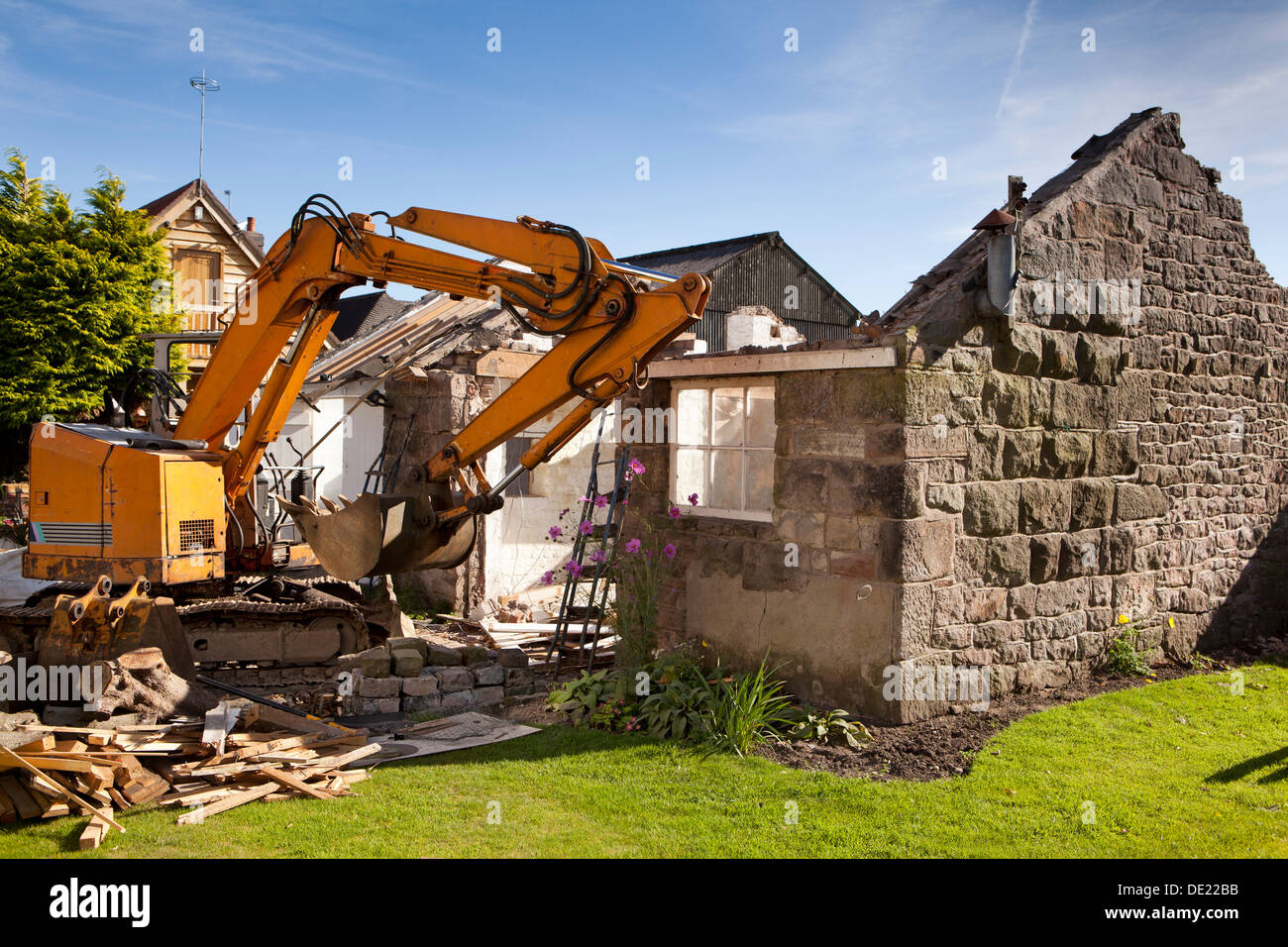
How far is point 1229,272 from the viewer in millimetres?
9953

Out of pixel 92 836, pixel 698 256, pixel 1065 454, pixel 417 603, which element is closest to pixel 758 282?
pixel 698 256

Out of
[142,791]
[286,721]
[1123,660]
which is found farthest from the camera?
[1123,660]

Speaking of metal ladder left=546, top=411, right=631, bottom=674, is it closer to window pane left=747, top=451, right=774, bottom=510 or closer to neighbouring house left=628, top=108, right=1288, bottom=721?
neighbouring house left=628, top=108, right=1288, bottom=721

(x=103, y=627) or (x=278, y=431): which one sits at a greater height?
(x=278, y=431)

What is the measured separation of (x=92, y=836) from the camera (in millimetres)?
5137

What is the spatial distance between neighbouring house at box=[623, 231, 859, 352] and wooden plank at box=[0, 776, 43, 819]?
21.2 meters

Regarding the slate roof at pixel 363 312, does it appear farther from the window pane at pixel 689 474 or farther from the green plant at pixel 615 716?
the green plant at pixel 615 716

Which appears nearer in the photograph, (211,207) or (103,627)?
(103,627)

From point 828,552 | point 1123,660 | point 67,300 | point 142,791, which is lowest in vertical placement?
point 142,791

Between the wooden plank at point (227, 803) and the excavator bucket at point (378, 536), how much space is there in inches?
58.7

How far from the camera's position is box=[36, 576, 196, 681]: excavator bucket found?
7.09 meters

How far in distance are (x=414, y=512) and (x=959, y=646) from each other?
13.3 ft

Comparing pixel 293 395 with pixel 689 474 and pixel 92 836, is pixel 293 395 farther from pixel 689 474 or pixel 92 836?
pixel 92 836

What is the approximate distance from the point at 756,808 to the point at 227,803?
118 inches
